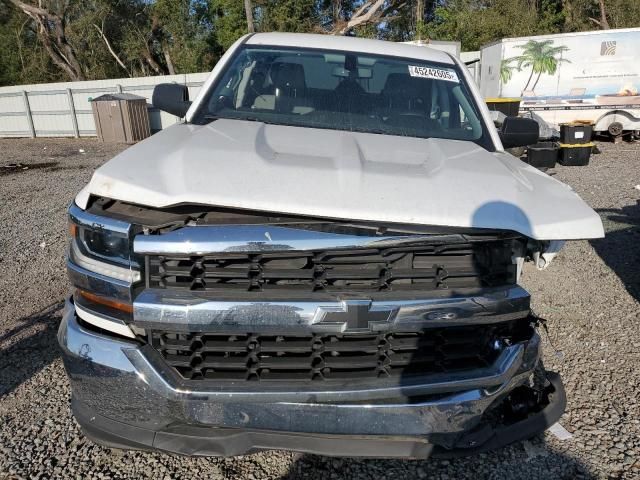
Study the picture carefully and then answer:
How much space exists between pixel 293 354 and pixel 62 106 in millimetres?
21419

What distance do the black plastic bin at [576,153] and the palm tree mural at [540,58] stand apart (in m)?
3.93

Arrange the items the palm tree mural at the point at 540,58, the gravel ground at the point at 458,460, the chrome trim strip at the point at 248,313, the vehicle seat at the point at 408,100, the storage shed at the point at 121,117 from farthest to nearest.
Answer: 1. the storage shed at the point at 121,117
2. the palm tree mural at the point at 540,58
3. the vehicle seat at the point at 408,100
4. the gravel ground at the point at 458,460
5. the chrome trim strip at the point at 248,313

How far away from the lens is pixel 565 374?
3359mm

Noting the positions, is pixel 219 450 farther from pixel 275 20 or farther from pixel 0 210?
pixel 275 20

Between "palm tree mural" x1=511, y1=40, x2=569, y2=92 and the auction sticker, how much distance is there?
1281 cm

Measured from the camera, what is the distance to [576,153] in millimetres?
11820

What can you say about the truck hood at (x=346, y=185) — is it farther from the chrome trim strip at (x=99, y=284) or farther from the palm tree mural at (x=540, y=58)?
the palm tree mural at (x=540, y=58)

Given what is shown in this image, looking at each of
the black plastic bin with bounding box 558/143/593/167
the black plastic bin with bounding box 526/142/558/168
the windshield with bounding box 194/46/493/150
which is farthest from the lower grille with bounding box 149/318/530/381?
the black plastic bin with bounding box 558/143/593/167

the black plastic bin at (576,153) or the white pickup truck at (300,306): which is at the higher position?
the white pickup truck at (300,306)

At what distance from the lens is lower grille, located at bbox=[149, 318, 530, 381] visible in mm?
1938

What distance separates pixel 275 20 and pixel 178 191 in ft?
88.4

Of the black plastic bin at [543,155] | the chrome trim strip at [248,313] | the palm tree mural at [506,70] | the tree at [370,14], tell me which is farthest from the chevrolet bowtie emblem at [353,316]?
the tree at [370,14]

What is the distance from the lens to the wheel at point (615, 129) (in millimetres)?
14818

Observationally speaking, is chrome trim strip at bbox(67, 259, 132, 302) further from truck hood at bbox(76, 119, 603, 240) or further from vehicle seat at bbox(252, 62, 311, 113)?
vehicle seat at bbox(252, 62, 311, 113)
